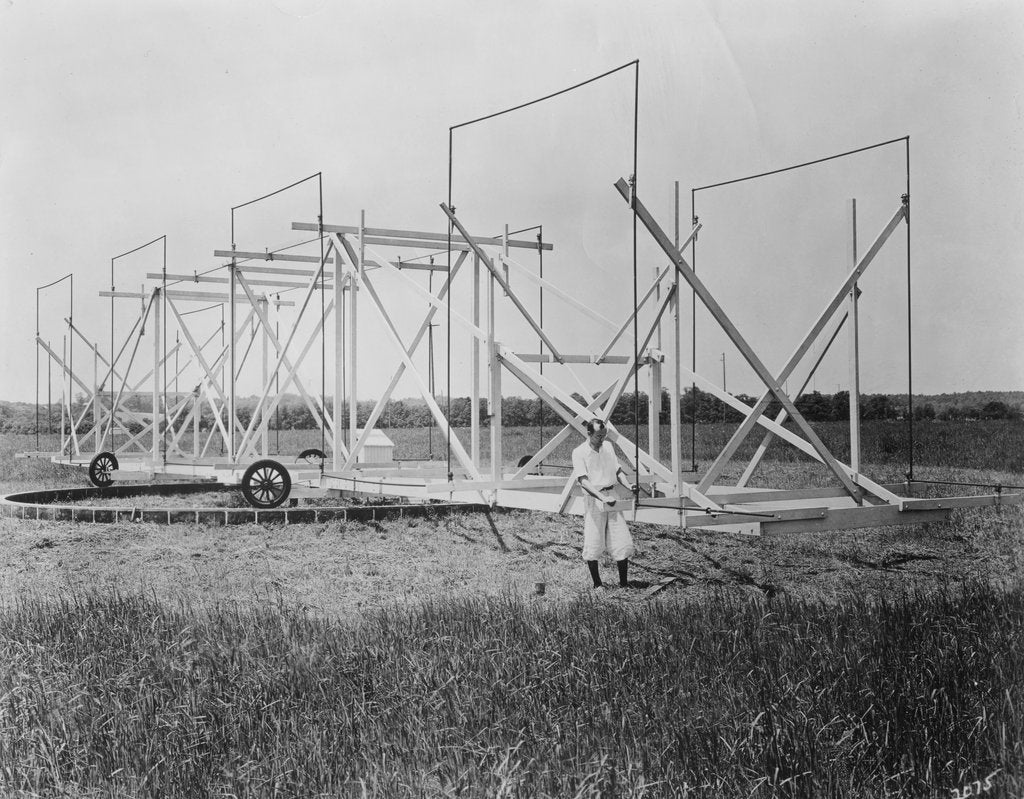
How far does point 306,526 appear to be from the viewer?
1302 centimetres

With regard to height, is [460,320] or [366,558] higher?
[460,320]

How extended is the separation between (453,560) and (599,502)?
2.20 metres

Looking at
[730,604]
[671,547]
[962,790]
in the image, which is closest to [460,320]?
[671,547]

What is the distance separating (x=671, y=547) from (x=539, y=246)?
4.38m

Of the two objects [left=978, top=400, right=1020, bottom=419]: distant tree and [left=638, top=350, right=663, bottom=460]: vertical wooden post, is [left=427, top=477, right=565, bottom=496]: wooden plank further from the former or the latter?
[left=978, top=400, right=1020, bottom=419]: distant tree

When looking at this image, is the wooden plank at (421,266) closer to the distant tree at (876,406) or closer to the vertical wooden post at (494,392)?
the vertical wooden post at (494,392)

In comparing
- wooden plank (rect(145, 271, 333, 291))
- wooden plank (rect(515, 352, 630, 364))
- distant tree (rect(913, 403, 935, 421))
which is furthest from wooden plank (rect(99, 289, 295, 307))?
distant tree (rect(913, 403, 935, 421))

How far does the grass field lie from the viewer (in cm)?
467

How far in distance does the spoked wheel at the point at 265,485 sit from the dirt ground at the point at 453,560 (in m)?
1.01

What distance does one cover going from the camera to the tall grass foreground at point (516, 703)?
4641mm

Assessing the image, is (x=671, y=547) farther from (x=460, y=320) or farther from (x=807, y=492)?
(x=460, y=320)

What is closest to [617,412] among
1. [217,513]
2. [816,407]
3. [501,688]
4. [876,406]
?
[816,407]

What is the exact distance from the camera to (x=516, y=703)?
552 cm

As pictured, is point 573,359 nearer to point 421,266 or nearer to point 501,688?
point 421,266
